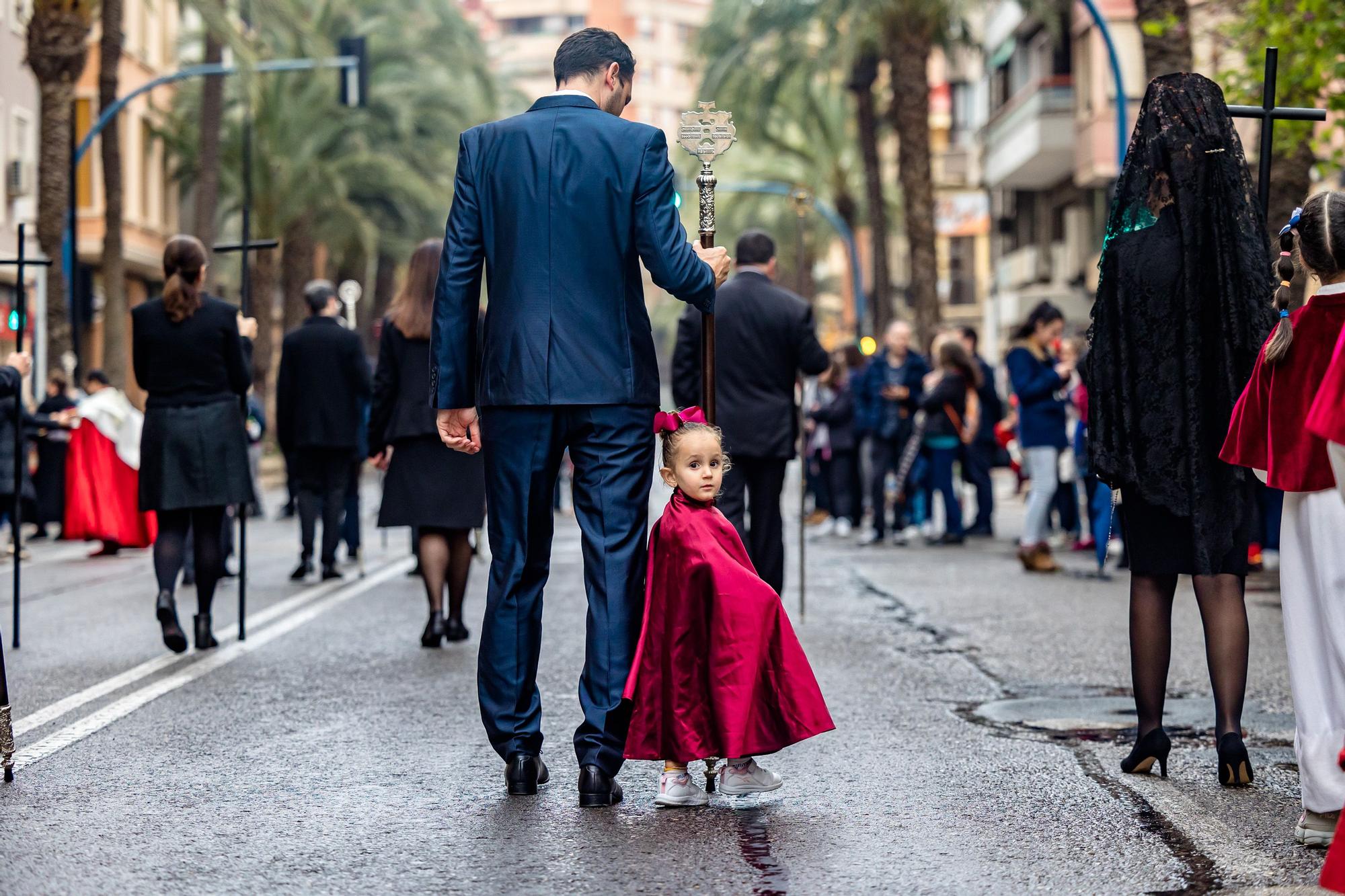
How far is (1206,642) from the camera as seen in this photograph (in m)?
6.25

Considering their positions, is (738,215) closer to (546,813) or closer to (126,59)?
(126,59)

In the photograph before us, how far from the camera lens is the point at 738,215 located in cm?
5322

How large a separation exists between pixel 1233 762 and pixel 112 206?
25254 mm

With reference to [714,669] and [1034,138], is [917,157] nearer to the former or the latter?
[1034,138]

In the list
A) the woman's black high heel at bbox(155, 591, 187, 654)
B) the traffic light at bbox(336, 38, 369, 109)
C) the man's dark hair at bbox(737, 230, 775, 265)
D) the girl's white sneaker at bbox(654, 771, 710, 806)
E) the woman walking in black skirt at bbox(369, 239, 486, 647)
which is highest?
the traffic light at bbox(336, 38, 369, 109)

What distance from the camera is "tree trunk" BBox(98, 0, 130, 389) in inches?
1097

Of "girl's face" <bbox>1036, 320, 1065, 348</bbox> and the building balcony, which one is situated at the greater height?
the building balcony

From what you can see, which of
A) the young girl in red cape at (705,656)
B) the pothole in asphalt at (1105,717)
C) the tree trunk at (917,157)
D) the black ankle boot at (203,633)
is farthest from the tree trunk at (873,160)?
the young girl in red cape at (705,656)

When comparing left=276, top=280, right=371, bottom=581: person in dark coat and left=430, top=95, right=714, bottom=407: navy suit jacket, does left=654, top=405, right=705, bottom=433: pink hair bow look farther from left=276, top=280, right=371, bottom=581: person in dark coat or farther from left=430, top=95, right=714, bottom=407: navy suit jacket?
left=276, top=280, right=371, bottom=581: person in dark coat

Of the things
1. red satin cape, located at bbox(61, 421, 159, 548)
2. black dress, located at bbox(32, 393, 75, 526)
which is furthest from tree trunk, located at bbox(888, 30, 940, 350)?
red satin cape, located at bbox(61, 421, 159, 548)

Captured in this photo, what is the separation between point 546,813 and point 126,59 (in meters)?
40.8

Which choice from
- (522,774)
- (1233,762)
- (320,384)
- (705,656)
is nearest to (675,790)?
(705,656)

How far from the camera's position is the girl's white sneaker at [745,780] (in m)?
5.80

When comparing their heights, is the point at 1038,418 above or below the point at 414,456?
above
